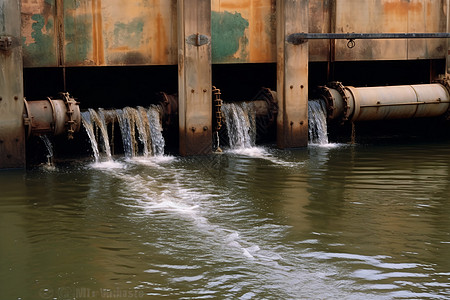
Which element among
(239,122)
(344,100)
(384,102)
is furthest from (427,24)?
(239,122)

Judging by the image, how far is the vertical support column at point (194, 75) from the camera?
1208cm

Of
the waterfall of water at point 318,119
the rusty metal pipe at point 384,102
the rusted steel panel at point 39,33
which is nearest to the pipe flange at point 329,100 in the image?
the rusty metal pipe at point 384,102

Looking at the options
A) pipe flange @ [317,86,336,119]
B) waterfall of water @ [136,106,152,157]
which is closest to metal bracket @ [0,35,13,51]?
waterfall of water @ [136,106,152,157]

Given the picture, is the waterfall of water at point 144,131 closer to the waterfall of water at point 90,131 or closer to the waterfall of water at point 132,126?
the waterfall of water at point 132,126

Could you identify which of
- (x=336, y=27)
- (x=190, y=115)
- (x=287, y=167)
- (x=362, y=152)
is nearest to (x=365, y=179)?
(x=287, y=167)

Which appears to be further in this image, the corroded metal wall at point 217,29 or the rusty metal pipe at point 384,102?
the rusty metal pipe at point 384,102

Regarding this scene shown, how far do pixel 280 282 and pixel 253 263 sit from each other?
53 cm

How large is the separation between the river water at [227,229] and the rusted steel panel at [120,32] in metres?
1.75

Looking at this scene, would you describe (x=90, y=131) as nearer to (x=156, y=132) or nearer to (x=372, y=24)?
(x=156, y=132)

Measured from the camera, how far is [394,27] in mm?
14320

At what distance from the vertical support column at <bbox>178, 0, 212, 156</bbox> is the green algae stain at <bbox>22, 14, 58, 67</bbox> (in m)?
2.13

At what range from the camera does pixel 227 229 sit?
26.4 ft

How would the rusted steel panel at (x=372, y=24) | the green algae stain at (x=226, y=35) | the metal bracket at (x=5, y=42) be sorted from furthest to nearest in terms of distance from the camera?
the rusted steel panel at (x=372, y=24) → the green algae stain at (x=226, y=35) → the metal bracket at (x=5, y=42)

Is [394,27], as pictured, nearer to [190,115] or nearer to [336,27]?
[336,27]
